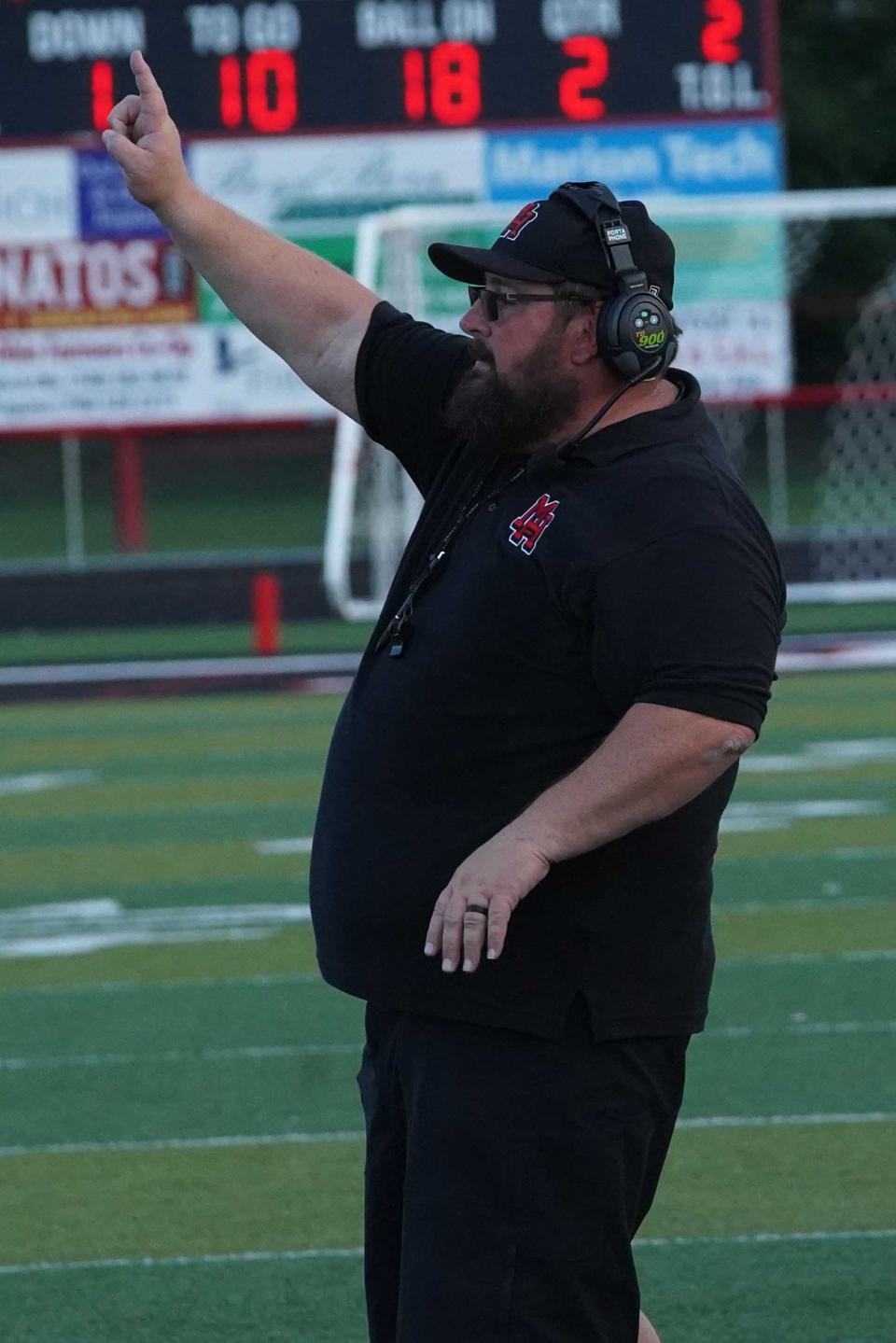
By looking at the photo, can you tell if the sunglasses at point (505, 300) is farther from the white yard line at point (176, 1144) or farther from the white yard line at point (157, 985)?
the white yard line at point (157, 985)

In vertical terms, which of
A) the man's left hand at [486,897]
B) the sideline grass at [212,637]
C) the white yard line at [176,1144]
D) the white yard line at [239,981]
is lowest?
the sideline grass at [212,637]

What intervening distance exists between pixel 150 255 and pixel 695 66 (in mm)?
4368

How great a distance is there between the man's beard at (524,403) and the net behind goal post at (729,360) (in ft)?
42.3

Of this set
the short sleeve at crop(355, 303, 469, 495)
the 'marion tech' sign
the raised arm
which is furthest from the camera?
the 'marion tech' sign

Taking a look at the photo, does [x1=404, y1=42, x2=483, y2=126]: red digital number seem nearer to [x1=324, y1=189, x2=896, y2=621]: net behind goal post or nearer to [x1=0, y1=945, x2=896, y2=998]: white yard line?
[x1=324, y1=189, x2=896, y2=621]: net behind goal post

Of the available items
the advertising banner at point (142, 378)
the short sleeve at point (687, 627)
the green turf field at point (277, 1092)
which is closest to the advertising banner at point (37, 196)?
the advertising banner at point (142, 378)

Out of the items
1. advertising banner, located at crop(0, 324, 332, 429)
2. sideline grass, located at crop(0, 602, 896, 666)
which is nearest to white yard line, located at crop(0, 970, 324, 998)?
sideline grass, located at crop(0, 602, 896, 666)

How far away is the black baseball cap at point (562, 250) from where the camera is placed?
300 centimetres

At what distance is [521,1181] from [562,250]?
3.72ft

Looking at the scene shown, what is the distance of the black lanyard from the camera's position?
10.1ft

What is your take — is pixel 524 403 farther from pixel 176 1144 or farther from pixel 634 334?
pixel 176 1144

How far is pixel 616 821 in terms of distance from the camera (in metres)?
2.85

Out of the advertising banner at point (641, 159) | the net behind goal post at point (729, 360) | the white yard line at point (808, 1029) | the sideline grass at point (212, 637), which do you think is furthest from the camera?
the advertising banner at point (641, 159)

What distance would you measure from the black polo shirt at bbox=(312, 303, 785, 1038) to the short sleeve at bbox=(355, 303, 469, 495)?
0.84 ft
